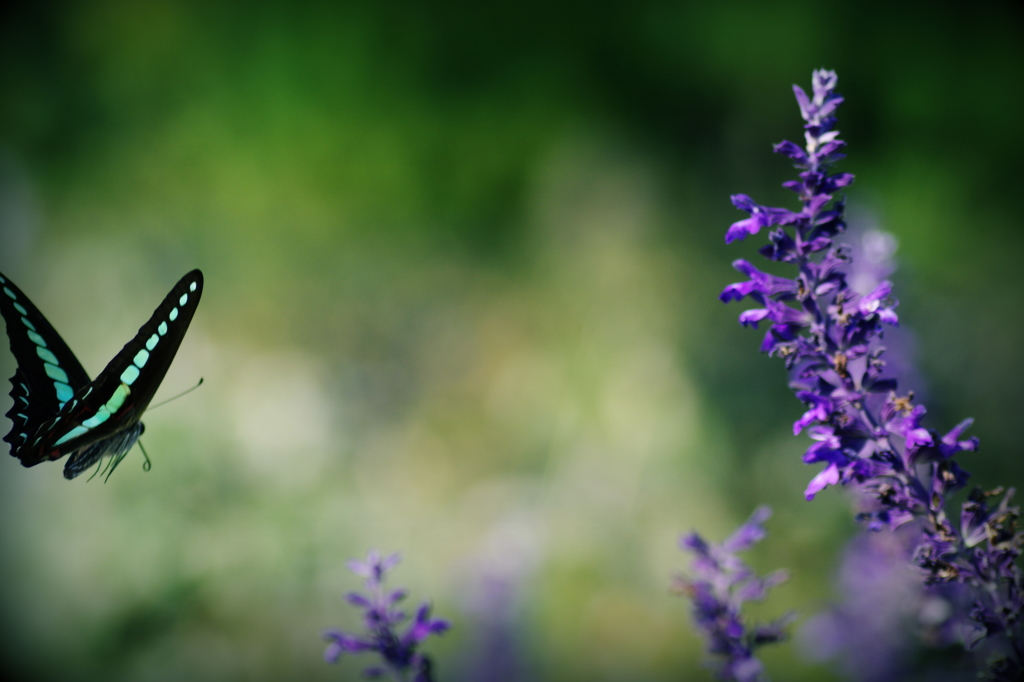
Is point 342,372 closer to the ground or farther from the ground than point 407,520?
farther from the ground

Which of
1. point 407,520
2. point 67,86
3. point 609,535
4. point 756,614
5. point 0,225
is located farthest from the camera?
point 67,86

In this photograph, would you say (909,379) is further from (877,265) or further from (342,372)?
(342,372)

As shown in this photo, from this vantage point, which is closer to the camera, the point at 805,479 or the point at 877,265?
the point at 877,265

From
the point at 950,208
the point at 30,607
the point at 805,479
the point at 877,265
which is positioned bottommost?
the point at 30,607

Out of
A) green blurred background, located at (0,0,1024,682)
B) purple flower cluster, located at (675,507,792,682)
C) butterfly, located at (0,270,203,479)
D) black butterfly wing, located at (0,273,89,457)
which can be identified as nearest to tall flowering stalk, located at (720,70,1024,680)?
purple flower cluster, located at (675,507,792,682)

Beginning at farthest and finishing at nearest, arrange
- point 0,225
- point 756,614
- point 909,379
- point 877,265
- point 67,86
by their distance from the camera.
Answer: point 67,86, point 0,225, point 756,614, point 909,379, point 877,265

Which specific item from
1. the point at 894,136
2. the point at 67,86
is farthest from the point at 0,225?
the point at 894,136

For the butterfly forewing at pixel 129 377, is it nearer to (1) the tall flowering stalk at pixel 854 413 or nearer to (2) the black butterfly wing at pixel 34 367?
(2) the black butterfly wing at pixel 34 367
